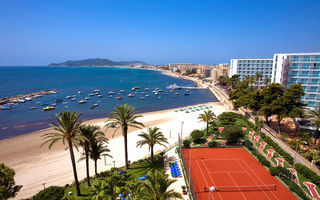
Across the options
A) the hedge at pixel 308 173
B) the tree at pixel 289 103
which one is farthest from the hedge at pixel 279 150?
the tree at pixel 289 103

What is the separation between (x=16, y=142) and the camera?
37.9 m

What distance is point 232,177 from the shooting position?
22453 millimetres

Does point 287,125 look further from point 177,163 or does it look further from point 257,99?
point 177,163

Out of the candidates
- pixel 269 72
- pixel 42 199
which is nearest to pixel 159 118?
pixel 42 199

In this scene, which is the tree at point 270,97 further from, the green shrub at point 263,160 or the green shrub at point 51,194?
the green shrub at point 51,194

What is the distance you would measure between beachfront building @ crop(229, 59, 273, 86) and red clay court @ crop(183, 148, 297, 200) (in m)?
71.7

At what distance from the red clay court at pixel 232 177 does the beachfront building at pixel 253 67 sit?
71.7 metres

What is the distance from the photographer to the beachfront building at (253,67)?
289 feet

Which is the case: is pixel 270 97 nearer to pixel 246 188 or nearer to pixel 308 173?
pixel 308 173

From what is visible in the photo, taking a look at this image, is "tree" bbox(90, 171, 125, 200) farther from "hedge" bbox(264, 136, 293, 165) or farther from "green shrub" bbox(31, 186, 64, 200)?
"hedge" bbox(264, 136, 293, 165)

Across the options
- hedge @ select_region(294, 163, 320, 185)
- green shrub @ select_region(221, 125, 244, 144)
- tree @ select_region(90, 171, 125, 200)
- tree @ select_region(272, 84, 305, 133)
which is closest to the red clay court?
green shrub @ select_region(221, 125, 244, 144)

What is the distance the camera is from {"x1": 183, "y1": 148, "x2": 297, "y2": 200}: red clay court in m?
19.1

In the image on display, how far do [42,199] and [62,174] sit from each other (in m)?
9.38

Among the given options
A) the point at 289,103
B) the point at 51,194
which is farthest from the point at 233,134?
the point at 51,194
